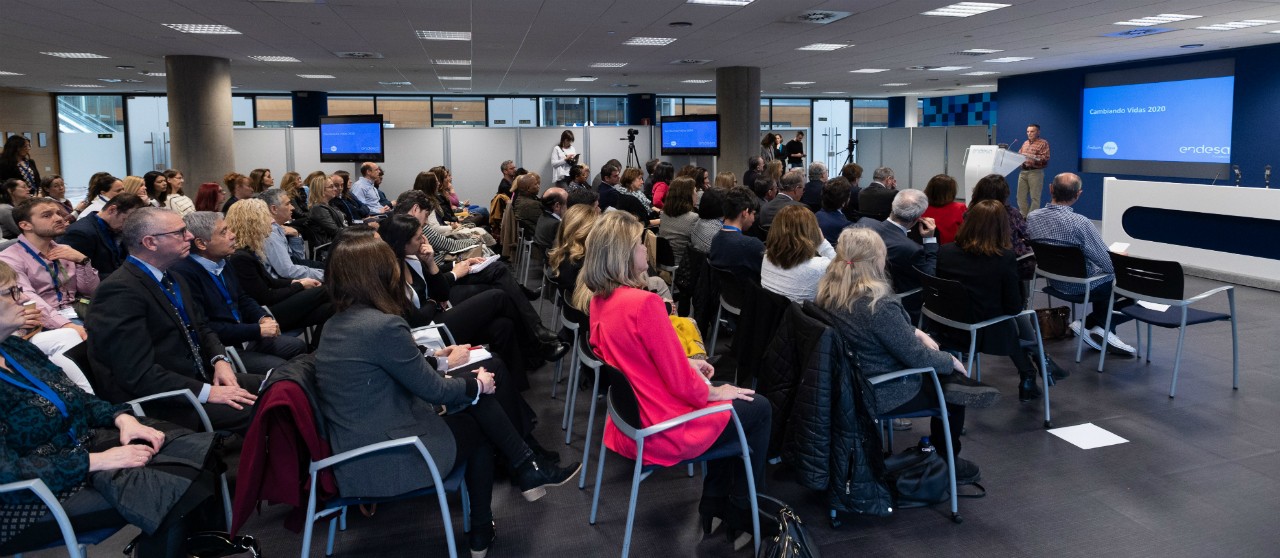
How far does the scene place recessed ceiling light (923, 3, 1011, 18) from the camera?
24.8 feet

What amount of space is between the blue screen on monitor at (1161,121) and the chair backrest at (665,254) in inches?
427

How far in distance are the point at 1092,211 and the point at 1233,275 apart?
7.05 meters

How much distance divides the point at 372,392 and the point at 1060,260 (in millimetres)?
4335

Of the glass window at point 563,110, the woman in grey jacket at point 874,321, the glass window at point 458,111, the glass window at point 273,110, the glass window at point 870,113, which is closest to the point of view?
the woman in grey jacket at point 874,321

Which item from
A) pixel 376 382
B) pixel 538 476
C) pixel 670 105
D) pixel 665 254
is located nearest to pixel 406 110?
pixel 670 105

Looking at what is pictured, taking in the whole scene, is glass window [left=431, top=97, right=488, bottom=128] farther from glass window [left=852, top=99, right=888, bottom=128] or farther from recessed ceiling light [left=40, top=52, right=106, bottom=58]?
glass window [left=852, top=99, right=888, bottom=128]

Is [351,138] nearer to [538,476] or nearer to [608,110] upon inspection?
[538,476]

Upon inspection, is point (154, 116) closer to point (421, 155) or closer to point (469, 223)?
point (421, 155)

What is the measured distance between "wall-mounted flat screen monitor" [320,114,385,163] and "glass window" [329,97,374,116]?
9.09 metres

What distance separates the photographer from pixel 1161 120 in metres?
13.1

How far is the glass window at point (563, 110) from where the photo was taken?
71.6 ft

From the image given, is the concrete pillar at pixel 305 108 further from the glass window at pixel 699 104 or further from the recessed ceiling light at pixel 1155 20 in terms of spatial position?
the recessed ceiling light at pixel 1155 20

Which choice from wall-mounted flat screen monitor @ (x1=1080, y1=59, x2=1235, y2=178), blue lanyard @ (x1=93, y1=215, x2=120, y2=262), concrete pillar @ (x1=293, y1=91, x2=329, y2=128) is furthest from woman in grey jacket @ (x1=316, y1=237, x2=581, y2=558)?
concrete pillar @ (x1=293, y1=91, x2=329, y2=128)

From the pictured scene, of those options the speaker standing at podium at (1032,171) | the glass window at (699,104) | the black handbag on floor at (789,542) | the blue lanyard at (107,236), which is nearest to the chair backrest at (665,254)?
the black handbag on floor at (789,542)
